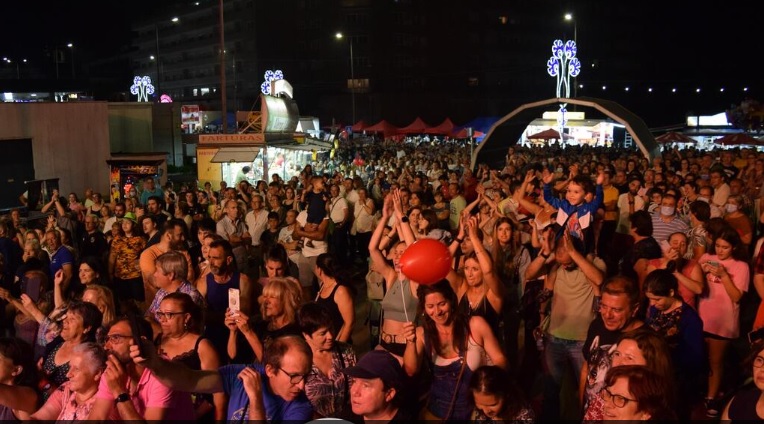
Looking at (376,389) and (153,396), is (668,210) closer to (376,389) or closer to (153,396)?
(376,389)

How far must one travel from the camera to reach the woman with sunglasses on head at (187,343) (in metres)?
3.87

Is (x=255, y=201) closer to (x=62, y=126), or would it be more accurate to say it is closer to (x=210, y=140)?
(x=210, y=140)

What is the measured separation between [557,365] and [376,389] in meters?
2.10

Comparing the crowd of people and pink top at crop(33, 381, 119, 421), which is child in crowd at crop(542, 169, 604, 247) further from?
pink top at crop(33, 381, 119, 421)

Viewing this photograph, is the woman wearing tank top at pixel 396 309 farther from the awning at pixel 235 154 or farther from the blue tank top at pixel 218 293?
the awning at pixel 235 154

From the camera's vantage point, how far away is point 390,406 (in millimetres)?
3133

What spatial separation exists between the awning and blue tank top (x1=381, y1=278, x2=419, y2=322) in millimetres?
13319

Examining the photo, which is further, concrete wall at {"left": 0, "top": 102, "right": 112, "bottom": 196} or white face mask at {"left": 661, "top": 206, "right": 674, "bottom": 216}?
concrete wall at {"left": 0, "top": 102, "right": 112, "bottom": 196}

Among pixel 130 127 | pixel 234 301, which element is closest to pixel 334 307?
pixel 234 301

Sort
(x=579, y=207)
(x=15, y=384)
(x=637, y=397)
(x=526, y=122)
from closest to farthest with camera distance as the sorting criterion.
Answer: (x=637, y=397), (x=15, y=384), (x=579, y=207), (x=526, y=122)

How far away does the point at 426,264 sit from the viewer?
13.3ft

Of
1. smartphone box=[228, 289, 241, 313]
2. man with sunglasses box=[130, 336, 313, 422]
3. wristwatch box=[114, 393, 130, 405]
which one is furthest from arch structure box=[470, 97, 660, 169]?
wristwatch box=[114, 393, 130, 405]

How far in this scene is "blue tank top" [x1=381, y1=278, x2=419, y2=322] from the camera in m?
4.96

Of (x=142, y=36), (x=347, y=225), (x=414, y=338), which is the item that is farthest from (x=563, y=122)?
(x=142, y=36)
